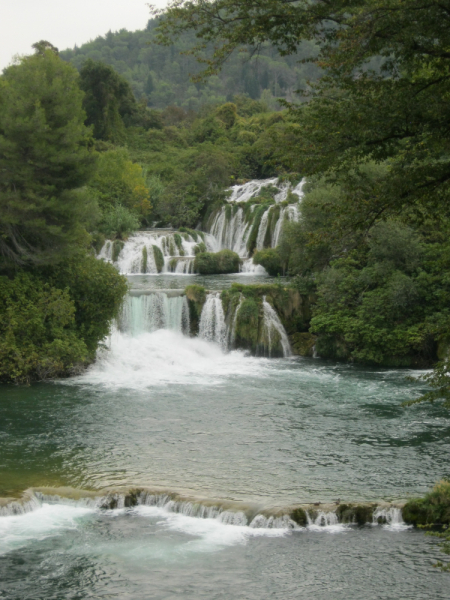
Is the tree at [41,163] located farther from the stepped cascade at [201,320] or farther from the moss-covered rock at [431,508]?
the moss-covered rock at [431,508]

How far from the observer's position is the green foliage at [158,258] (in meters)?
38.4

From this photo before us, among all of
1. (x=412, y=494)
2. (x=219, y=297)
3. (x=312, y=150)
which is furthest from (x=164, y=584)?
(x=219, y=297)

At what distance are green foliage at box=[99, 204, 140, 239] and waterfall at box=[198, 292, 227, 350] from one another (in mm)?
14211

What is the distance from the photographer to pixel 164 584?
10.7 m

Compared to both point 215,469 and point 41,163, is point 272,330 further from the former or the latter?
point 215,469

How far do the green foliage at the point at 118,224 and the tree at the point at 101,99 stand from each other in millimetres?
22120

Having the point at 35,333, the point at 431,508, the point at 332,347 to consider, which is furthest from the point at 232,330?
the point at 431,508

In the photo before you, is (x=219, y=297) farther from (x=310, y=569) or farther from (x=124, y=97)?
(x=124, y=97)

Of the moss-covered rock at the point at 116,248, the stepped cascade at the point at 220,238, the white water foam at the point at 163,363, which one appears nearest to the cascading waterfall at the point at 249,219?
the stepped cascade at the point at 220,238

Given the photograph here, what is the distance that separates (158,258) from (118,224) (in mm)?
4373

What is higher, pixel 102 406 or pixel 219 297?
pixel 219 297

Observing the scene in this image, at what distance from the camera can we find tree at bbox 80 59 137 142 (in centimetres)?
6175

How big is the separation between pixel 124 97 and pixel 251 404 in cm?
5230

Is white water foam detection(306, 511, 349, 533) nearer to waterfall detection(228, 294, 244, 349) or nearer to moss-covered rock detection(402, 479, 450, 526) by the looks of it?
moss-covered rock detection(402, 479, 450, 526)
